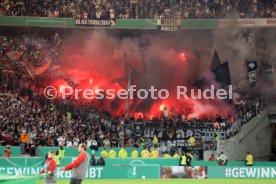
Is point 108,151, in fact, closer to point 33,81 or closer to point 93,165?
point 93,165

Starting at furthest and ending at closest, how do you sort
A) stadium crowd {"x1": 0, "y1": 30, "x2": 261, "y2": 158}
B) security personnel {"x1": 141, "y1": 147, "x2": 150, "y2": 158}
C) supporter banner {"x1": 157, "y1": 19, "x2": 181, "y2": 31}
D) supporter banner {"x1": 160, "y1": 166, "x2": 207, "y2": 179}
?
1. supporter banner {"x1": 157, "y1": 19, "x2": 181, "y2": 31}
2. stadium crowd {"x1": 0, "y1": 30, "x2": 261, "y2": 158}
3. security personnel {"x1": 141, "y1": 147, "x2": 150, "y2": 158}
4. supporter banner {"x1": 160, "y1": 166, "x2": 207, "y2": 179}

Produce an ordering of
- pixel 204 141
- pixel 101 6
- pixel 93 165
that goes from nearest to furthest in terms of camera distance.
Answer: pixel 93 165, pixel 204 141, pixel 101 6

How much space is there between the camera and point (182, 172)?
92.5ft

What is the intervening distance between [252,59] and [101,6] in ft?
40.3

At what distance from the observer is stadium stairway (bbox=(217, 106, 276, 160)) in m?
37.9

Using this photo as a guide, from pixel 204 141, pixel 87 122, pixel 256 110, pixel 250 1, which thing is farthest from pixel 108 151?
pixel 250 1

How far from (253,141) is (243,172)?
9.66 m

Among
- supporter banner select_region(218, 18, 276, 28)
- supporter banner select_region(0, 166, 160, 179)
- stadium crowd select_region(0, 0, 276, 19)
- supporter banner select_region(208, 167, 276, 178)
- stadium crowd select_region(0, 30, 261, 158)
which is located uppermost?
stadium crowd select_region(0, 0, 276, 19)

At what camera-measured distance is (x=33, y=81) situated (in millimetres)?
40000

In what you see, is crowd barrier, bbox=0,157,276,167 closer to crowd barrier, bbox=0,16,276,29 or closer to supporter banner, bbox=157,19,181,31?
crowd barrier, bbox=0,16,276,29

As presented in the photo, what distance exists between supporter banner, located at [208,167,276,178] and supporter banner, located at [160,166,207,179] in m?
0.71
